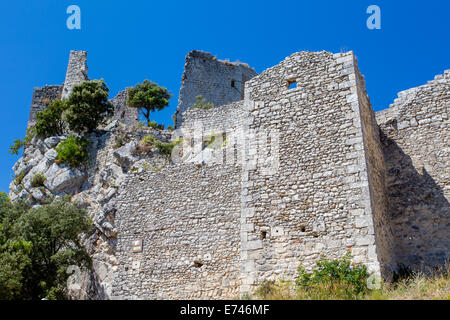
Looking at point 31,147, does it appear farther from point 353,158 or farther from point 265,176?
point 353,158

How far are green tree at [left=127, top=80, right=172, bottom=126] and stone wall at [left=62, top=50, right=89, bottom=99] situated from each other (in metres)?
5.32

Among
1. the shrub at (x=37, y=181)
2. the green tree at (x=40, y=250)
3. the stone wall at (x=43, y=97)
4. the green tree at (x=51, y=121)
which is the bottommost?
the green tree at (x=40, y=250)

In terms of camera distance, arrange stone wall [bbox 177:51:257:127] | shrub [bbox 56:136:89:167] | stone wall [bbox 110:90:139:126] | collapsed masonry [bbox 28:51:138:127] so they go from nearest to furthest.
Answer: shrub [bbox 56:136:89:167]
stone wall [bbox 177:51:257:127]
stone wall [bbox 110:90:139:126]
collapsed masonry [bbox 28:51:138:127]

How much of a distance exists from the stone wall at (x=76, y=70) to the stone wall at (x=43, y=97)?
1951mm

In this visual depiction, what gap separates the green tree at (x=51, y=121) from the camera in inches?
1031

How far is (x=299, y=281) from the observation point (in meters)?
9.82

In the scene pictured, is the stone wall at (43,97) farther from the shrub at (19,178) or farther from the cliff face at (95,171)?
the shrub at (19,178)

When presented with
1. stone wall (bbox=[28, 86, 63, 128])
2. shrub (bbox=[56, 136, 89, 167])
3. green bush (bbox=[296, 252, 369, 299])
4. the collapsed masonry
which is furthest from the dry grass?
stone wall (bbox=[28, 86, 63, 128])

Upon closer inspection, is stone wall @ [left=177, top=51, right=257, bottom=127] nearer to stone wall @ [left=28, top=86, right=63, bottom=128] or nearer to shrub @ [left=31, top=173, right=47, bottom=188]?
shrub @ [left=31, top=173, right=47, bottom=188]

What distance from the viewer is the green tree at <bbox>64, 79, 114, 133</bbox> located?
24.4 m

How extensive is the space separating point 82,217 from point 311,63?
9.74 m

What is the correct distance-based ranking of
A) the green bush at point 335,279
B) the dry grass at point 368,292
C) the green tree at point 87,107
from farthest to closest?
the green tree at point 87,107, the green bush at point 335,279, the dry grass at point 368,292

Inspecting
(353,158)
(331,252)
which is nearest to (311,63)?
(353,158)

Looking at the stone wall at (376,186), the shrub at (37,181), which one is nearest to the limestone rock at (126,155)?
the shrub at (37,181)
